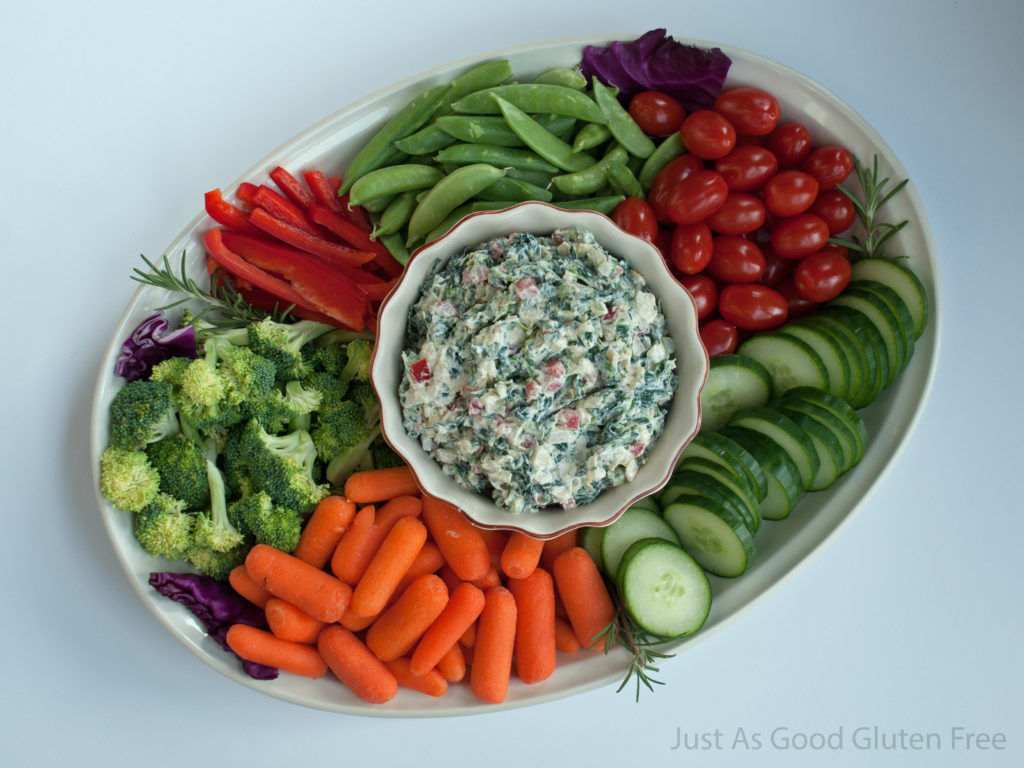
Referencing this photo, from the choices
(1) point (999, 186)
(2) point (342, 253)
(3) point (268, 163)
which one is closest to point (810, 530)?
(1) point (999, 186)

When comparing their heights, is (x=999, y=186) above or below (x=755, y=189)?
below

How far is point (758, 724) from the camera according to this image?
277 cm

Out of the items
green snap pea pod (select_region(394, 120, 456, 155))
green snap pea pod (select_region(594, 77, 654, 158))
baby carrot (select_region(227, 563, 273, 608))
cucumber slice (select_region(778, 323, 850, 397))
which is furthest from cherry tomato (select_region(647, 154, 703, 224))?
baby carrot (select_region(227, 563, 273, 608))

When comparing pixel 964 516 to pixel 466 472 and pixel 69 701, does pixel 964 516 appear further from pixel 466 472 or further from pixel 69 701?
pixel 69 701

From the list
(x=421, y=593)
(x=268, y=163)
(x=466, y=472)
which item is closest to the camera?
(x=466, y=472)

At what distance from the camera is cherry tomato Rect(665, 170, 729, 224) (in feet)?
7.91

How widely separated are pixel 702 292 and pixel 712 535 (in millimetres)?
854

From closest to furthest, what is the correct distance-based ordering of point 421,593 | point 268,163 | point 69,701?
point 421,593 → point 268,163 → point 69,701

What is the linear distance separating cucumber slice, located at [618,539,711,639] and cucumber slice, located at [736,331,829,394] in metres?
0.72

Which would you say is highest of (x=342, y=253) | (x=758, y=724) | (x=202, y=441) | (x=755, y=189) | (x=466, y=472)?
(x=342, y=253)

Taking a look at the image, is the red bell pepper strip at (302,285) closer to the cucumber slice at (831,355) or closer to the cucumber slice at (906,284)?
the cucumber slice at (831,355)

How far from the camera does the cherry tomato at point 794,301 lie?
2.57 metres

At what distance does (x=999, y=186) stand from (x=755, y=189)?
3.53 feet

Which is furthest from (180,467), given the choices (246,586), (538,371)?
(538,371)
